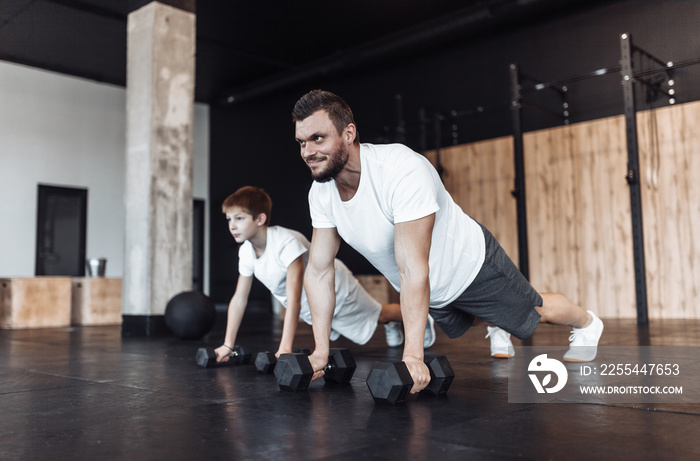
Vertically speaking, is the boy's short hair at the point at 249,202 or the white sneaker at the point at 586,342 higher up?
the boy's short hair at the point at 249,202

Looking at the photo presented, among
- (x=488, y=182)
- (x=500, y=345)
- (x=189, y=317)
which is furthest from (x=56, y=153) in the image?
(x=500, y=345)

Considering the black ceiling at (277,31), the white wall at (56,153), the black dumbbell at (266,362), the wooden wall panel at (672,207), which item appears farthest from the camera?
the white wall at (56,153)

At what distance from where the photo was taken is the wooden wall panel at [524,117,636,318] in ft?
16.8

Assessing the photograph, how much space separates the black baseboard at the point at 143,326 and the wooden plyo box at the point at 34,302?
5.14ft

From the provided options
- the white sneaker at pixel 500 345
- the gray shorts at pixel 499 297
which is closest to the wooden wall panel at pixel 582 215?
the white sneaker at pixel 500 345

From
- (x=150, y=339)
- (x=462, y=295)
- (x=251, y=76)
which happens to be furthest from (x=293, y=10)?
(x=462, y=295)

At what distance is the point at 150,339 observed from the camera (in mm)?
3764

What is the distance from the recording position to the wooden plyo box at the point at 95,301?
5512 millimetres

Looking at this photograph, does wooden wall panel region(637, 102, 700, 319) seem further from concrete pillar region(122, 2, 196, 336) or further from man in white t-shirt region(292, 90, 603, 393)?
concrete pillar region(122, 2, 196, 336)

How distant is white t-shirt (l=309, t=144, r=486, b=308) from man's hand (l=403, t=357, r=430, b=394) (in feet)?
1.05

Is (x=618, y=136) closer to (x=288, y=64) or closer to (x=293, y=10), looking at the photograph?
(x=293, y=10)

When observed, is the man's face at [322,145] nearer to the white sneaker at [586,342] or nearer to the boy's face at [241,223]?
the boy's face at [241,223]

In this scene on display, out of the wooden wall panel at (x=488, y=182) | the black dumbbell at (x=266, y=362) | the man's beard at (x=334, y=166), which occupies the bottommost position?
the black dumbbell at (x=266, y=362)

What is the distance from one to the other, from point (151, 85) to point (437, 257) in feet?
10.5
